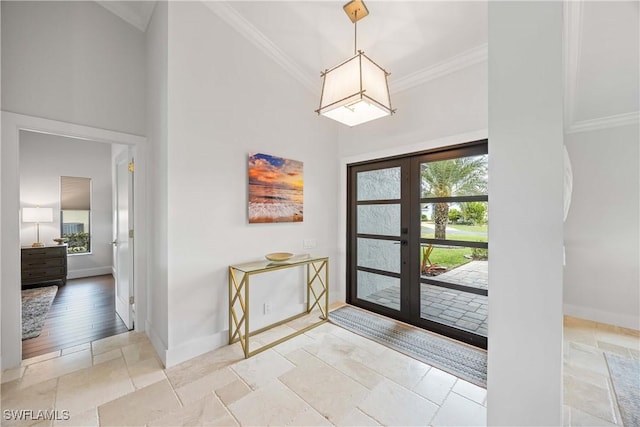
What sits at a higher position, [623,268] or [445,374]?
[623,268]

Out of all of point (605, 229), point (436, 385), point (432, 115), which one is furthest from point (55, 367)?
point (605, 229)

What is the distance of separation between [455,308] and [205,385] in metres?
2.53

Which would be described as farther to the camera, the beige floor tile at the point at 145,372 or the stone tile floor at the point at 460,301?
the stone tile floor at the point at 460,301

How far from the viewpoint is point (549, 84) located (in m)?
0.83

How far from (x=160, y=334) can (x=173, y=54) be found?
8.31 feet

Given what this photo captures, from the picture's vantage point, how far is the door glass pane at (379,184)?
10.7 ft

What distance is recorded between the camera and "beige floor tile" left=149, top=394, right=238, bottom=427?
1.59 metres

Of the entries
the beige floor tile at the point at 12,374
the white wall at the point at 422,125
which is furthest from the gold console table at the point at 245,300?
the beige floor tile at the point at 12,374

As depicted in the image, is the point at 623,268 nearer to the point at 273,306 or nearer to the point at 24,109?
the point at 273,306

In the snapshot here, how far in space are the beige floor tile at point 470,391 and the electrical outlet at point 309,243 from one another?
2058 mm

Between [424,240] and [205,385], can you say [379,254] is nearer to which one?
[424,240]

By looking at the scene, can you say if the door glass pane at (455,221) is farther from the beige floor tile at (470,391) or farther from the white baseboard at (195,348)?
the white baseboard at (195,348)

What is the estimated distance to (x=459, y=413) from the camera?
5.57ft

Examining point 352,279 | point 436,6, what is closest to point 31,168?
point 352,279
